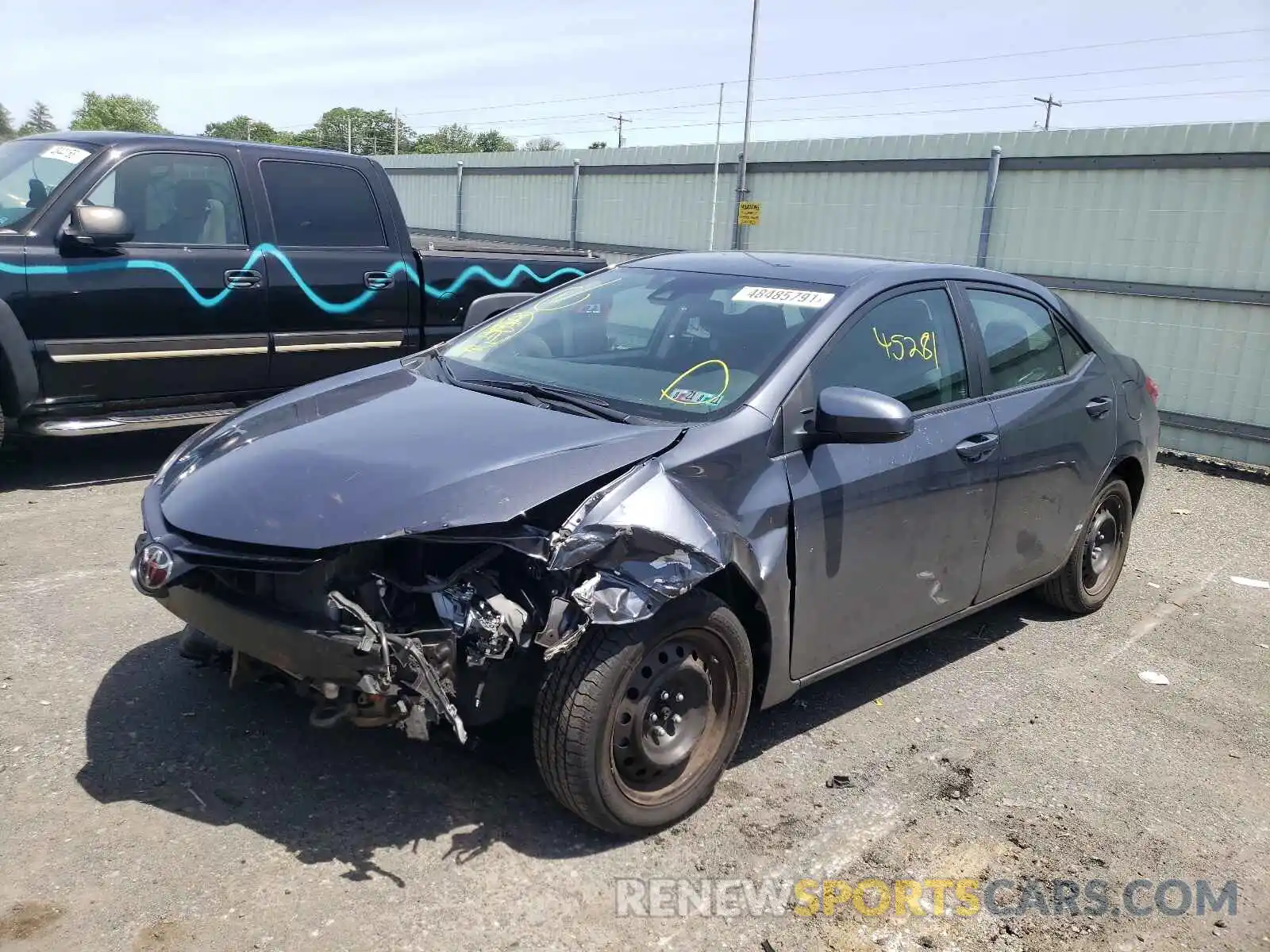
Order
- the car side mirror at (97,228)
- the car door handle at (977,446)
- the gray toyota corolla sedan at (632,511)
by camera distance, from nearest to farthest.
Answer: the gray toyota corolla sedan at (632,511) → the car door handle at (977,446) → the car side mirror at (97,228)

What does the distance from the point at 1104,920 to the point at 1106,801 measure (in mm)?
726

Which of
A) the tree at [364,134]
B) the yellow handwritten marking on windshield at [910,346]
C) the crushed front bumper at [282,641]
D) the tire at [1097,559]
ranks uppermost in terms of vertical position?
the tree at [364,134]

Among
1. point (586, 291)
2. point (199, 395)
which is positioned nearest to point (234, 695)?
point (586, 291)

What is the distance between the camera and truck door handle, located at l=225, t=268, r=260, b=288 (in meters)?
6.64

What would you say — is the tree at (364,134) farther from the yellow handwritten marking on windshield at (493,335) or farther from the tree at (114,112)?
the yellow handwritten marking on windshield at (493,335)

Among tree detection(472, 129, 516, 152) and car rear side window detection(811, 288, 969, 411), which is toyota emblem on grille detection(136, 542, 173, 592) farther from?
tree detection(472, 129, 516, 152)

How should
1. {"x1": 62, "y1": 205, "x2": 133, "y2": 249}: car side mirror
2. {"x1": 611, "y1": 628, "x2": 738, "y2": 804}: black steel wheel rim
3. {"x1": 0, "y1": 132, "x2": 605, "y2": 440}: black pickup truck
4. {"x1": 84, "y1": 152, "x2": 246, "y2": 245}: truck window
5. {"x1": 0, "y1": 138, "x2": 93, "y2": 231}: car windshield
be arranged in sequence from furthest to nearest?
{"x1": 84, "y1": 152, "x2": 246, "y2": 245}: truck window
{"x1": 0, "y1": 138, "x2": 93, "y2": 231}: car windshield
{"x1": 0, "y1": 132, "x2": 605, "y2": 440}: black pickup truck
{"x1": 62, "y1": 205, "x2": 133, "y2": 249}: car side mirror
{"x1": 611, "y1": 628, "x2": 738, "y2": 804}: black steel wheel rim

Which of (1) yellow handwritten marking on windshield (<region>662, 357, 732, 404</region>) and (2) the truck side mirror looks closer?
(1) yellow handwritten marking on windshield (<region>662, 357, 732, 404</region>)

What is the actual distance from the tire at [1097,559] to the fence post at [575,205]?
12.6 m

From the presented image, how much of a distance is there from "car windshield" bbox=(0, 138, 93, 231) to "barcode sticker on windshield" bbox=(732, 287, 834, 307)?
14.5ft

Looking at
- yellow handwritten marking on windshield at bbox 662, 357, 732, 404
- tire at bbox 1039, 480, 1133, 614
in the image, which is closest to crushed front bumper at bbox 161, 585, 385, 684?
yellow handwritten marking on windshield at bbox 662, 357, 732, 404

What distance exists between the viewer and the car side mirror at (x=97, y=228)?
5879 millimetres

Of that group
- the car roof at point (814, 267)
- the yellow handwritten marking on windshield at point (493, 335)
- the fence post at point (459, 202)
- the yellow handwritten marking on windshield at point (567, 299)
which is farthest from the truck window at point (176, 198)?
the fence post at point (459, 202)
